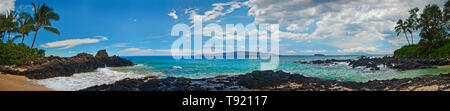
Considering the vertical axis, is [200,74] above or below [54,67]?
below

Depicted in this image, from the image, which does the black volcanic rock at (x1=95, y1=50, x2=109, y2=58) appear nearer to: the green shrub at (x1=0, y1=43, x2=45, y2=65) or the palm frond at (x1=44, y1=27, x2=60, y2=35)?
the palm frond at (x1=44, y1=27, x2=60, y2=35)

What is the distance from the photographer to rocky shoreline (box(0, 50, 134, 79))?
1600 centimetres

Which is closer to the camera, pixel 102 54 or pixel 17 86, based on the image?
pixel 17 86

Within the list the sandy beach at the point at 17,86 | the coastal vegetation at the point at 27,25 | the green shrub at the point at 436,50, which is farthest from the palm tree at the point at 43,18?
the green shrub at the point at 436,50

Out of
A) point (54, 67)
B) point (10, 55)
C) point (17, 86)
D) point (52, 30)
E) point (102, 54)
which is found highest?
point (52, 30)

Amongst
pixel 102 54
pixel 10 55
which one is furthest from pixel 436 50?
pixel 10 55

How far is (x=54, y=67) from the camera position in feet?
63.7

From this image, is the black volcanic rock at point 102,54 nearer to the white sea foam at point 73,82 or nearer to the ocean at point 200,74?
the ocean at point 200,74

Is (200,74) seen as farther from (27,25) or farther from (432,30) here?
(432,30)

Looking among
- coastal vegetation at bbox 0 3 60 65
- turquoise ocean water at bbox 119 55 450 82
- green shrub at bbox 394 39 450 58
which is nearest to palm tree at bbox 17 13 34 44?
coastal vegetation at bbox 0 3 60 65

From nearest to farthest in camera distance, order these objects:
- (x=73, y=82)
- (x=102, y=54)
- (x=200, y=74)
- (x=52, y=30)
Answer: (x=73, y=82) < (x=200, y=74) < (x=52, y=30) < (x=102, y=54)

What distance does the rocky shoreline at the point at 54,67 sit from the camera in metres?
16.0

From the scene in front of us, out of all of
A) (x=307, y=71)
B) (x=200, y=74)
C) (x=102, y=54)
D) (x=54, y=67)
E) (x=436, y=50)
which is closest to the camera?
(x=54, y=67)

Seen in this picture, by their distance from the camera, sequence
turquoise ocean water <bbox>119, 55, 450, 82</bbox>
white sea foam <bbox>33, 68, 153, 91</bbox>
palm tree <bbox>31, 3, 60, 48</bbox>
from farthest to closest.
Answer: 1. palm tree <bbox>31, 3, 60, 48</bbox>
2. turquoise ocean water <bbox>119, 55, 450, 82</bbox>
3. white sea foam <bbox>33, 68, 153, 91</bbox>
